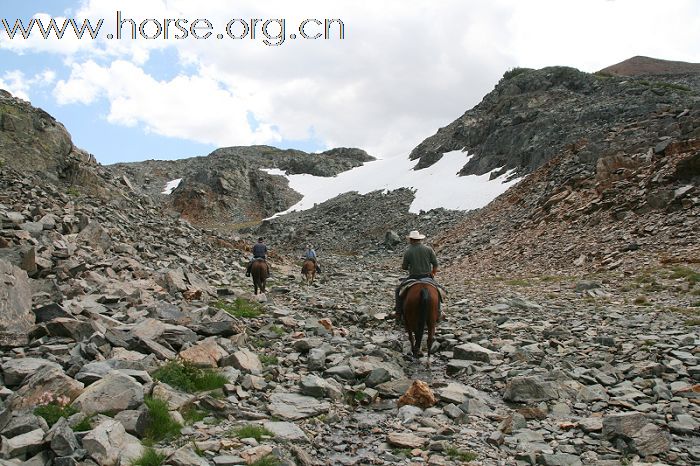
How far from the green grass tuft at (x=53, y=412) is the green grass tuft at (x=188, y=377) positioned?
4.77 feet

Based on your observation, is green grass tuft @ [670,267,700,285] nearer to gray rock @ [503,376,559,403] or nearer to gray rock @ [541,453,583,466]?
gray rock @ [503,376,559,403]

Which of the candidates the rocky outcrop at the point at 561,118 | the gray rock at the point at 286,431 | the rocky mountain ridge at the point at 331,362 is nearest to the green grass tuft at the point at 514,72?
the rocky outcrop at the point at 561,118

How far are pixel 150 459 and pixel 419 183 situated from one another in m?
57.4

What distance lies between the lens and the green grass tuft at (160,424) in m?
5.59

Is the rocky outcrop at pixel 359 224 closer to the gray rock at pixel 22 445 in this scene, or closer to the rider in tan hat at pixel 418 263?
the rider in tan hat at pixel 418 263

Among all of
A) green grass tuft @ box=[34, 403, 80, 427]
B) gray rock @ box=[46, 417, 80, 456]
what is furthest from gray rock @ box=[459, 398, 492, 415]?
green grass tuft @ box=[34, 403, 80, 427]

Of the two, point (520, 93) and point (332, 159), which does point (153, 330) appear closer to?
point (520, 93)

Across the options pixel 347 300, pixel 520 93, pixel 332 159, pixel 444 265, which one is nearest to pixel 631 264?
pixel 347 300

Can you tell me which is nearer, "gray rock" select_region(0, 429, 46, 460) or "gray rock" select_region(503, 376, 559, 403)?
"gray rock" select_region(0, 429, 46, 460)

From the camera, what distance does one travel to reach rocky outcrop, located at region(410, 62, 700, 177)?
1391 inches

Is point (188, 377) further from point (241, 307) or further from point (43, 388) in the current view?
point (241, 307)

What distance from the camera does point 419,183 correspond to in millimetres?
60688

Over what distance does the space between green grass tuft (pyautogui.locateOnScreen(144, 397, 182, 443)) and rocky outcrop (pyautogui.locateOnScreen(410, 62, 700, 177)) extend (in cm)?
3096

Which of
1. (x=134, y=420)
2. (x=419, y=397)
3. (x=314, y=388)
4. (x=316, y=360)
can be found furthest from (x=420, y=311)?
(x=134, y=420)
